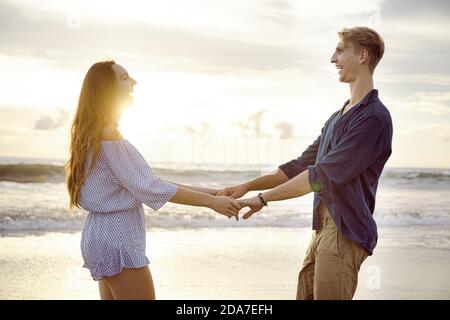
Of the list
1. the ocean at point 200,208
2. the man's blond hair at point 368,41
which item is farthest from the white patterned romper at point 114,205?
the ocean at point 200,208

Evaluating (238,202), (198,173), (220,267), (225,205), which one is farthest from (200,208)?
(225,205)

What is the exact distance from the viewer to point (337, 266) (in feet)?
9.68

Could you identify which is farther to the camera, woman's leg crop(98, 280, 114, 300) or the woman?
woman's leg crop(98, 280, 114, 300)

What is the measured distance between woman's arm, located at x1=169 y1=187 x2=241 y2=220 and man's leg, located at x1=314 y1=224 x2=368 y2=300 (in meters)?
0.63

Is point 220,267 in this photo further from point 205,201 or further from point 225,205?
point 205,201

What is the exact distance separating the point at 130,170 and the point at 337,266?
958mm

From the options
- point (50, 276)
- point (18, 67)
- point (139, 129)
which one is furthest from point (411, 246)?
point (18, 67)

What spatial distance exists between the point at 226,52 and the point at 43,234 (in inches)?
284

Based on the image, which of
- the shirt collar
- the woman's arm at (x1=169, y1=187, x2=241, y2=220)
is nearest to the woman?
the woman's arm at (x1=169, y1=187, x2=241, y2=220)

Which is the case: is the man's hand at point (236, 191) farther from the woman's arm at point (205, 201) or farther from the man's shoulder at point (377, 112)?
the man's shoulder at point (377, 112)

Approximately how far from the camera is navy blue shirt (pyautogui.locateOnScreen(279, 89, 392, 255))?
2904 millimetres

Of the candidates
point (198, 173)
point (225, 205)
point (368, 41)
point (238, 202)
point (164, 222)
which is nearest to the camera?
point (368, 41)

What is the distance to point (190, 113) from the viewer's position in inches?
629

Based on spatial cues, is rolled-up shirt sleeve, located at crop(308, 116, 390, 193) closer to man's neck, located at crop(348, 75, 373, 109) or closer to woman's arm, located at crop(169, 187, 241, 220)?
man's neck, located at crop(348, 75, 373, 109)
